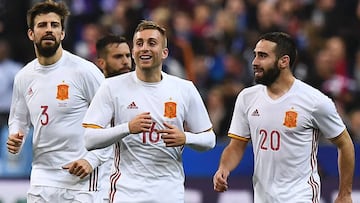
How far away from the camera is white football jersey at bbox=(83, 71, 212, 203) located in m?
8.98

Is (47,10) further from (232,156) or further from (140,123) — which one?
(232,156)

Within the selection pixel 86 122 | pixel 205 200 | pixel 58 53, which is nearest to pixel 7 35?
pixel 205 200

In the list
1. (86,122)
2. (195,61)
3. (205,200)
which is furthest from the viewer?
(195,61)

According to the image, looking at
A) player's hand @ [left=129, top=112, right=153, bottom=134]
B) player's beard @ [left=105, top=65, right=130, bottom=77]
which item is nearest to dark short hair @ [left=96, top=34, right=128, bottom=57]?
player's beard @ [left=105, top=65, right=130, bottom=77]

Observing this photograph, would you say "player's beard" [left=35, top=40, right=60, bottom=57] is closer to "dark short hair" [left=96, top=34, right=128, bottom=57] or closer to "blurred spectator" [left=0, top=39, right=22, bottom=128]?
"dark short hair" [left=96, top=34, right=128, bottom=57]

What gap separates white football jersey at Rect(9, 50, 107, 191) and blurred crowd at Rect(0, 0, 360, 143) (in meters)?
4.44

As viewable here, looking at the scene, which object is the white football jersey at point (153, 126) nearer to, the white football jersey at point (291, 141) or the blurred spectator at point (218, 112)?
the white football jersey at point (291, 141)

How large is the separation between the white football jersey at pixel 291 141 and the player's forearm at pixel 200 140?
0.42 metres

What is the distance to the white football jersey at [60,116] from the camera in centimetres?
978

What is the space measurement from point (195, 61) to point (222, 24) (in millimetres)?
794

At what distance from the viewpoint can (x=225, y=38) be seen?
53.0ft

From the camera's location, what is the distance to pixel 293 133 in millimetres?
9227

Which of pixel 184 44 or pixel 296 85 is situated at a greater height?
pixel 184 44

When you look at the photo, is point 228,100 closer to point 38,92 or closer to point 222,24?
point 222,24
